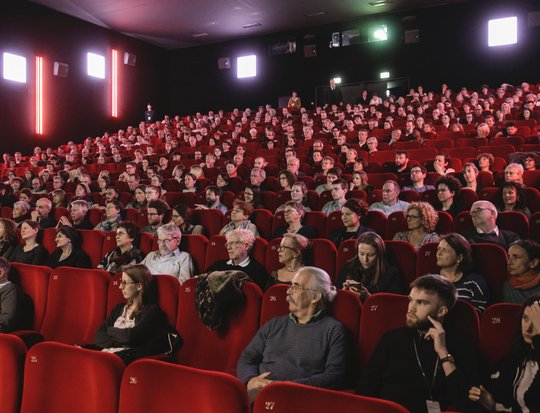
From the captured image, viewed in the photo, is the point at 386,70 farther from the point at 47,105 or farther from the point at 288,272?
the point at 288,272

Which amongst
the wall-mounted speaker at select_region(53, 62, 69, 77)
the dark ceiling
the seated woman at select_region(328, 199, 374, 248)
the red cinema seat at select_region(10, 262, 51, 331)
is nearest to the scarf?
the seated woman at select_region(328, 199, 374, 248)

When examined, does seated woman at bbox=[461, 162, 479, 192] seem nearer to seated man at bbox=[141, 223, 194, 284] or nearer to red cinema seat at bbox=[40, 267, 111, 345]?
seated man at bbox=[141, 223, 194, 284]

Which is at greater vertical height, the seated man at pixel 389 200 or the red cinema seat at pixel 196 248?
the seated man at pixel 389 200

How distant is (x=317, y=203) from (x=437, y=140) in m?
1.62

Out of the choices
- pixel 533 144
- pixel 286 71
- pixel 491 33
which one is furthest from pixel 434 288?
pixel 286 71

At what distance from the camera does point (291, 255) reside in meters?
1.79

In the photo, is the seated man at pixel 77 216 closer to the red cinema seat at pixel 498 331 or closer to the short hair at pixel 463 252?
the short hair at pixel 463 252

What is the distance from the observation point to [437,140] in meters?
4.15

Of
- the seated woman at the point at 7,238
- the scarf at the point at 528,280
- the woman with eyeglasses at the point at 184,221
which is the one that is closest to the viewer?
the scarf at the point at 528,280

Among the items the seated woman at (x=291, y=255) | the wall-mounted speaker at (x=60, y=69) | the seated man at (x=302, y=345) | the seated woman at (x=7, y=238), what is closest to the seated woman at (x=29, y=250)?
the seated woman at (x=7, y=238)

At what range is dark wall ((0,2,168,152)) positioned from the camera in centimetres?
716

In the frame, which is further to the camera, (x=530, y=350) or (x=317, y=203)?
(x=317, y=203)

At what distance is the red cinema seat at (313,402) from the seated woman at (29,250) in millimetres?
1895

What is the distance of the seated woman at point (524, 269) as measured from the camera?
1449 mm
